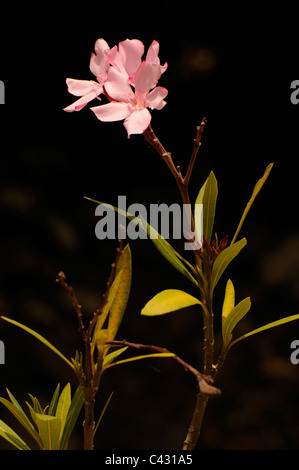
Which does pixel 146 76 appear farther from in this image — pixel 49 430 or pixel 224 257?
pixel 49 430

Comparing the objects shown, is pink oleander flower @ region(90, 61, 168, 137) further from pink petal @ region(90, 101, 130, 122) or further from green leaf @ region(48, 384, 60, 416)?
green leaf @ region(48, 384, 60, 416)

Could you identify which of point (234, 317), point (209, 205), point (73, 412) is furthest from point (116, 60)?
point (73, 412)

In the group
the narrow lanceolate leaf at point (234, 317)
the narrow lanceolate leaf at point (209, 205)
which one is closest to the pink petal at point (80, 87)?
the narrow lanceolate leaf at point (209, 205)

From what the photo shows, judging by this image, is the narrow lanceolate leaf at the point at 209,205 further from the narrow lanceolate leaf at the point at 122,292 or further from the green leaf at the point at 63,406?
Answer: the green leaf at the point at 63,406

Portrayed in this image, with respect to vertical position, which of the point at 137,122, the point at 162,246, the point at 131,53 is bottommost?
the point at 162,246

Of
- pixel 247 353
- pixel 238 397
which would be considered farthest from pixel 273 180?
pixel 238 397

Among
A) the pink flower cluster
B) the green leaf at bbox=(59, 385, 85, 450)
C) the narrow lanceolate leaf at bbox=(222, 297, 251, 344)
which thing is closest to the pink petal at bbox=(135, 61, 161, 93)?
the pink flower cluster

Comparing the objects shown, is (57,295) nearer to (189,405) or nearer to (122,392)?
(122,392)
